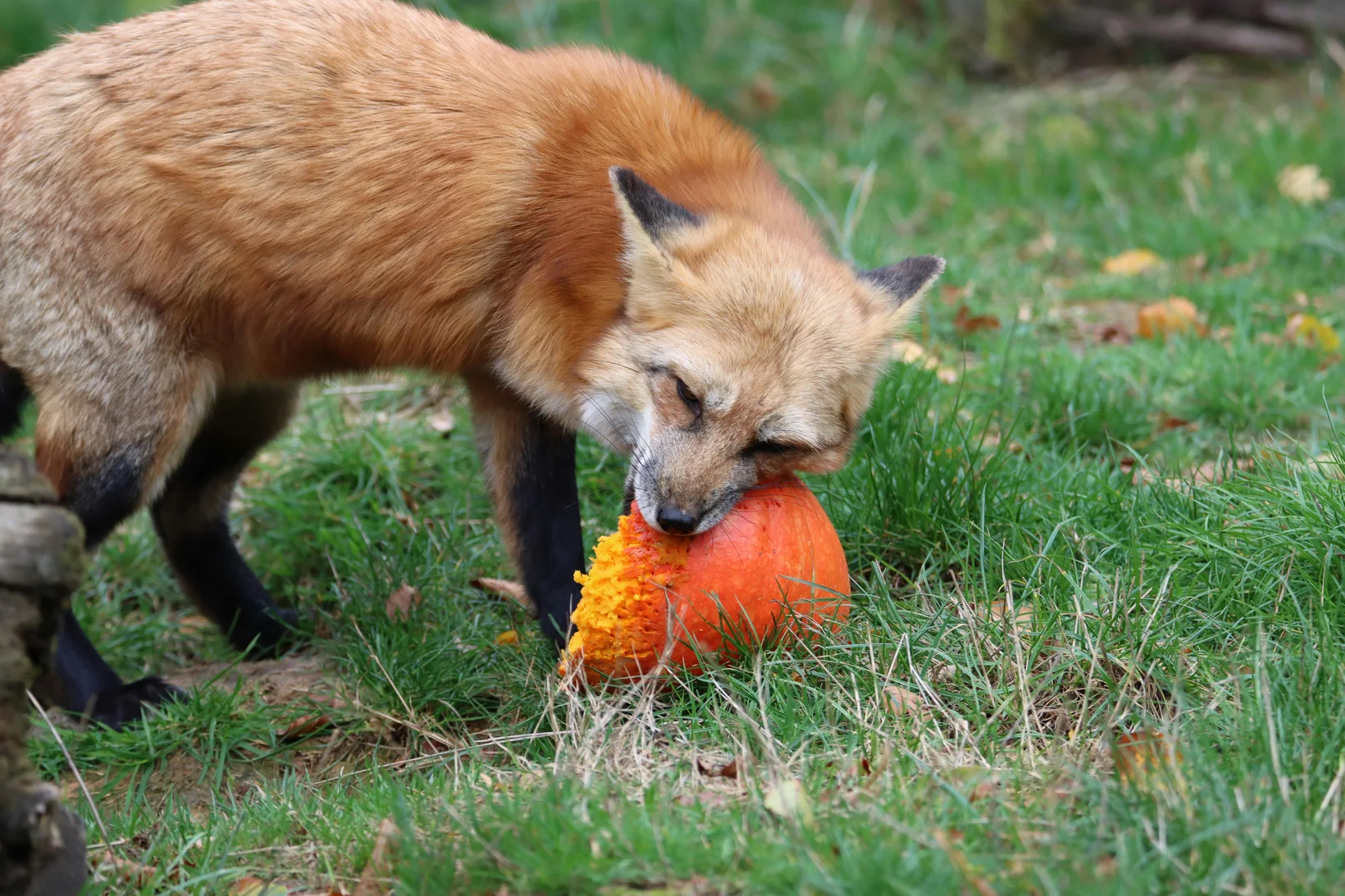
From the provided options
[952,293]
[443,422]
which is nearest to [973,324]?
[952,293]

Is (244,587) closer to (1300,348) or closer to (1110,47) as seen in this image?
(1300,348)

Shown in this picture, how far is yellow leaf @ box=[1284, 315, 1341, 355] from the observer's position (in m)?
5.38

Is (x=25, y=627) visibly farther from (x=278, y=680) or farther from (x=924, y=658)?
(x=924, y=658)

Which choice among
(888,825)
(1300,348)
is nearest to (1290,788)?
(888,825)

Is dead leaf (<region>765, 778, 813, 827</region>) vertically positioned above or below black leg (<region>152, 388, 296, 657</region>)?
above

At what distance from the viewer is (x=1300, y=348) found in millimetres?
5340

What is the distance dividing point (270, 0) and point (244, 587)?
2202 millimetres

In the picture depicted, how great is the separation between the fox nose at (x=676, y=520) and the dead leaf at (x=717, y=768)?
63cm

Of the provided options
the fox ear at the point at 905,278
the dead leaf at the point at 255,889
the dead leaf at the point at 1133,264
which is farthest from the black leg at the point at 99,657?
the dead leaf at the point at 1133,264

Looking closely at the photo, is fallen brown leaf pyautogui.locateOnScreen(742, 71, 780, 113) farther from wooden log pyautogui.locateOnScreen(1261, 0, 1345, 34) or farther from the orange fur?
the orange fur

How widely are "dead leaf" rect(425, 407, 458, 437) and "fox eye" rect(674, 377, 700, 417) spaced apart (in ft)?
7.17

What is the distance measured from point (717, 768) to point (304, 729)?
5.25 ft

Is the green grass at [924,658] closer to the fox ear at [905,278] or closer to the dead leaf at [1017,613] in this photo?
the dead leaf at [1017,613]

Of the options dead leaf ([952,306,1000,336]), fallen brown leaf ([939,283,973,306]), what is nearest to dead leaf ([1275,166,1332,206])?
fallen brown leaf ([939,283,973,306])
